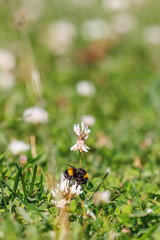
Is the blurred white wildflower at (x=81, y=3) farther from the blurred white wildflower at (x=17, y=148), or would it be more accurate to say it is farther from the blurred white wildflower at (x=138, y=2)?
the blurred white wildflower at (x=17, y=148)

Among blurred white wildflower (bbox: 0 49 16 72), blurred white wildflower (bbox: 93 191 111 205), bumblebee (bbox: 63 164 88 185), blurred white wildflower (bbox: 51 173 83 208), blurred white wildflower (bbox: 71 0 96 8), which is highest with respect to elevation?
blurred white wildflower (bbox: 71 0 96 8)

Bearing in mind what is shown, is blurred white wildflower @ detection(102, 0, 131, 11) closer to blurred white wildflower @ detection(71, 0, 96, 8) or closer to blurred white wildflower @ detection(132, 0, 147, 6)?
blurred white wildflower @ detection(132, 0, 147, 6)

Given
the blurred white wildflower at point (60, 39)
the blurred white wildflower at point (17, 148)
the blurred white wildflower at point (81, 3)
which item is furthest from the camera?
the blurred white wildflower at point (81, 3)

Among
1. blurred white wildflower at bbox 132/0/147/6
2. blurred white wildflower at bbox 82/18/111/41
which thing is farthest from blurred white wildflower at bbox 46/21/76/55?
blurred white wildflower at bbox 132/0/147/6

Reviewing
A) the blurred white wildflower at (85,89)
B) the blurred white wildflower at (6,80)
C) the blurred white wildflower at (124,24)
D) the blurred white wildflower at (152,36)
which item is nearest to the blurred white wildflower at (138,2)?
the blurred white wildflower at (124,24)

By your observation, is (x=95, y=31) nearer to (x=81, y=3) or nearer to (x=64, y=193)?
(x=81, y=3)

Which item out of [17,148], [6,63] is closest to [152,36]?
[6,63]
